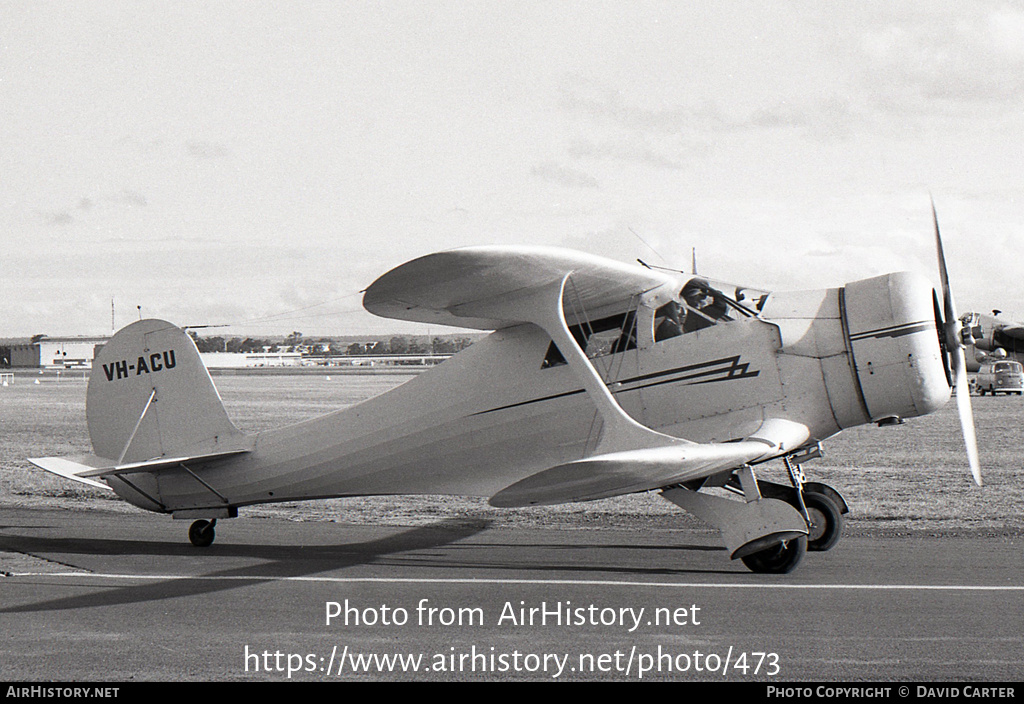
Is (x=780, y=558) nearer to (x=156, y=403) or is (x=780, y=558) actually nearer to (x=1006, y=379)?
(x=156, y=403)

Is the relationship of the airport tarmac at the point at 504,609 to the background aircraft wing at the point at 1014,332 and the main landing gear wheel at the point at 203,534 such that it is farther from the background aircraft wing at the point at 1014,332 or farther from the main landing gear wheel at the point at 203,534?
the background aircraft wing at the point at 1014,332

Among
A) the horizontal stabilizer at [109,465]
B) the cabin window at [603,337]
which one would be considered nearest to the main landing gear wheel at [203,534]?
the horizontal stabilizer at [109,465]

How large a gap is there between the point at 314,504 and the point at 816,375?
8596mm

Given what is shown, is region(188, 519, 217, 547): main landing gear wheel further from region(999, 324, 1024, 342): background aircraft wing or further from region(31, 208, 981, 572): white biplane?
region(999, 324, 1024, 342): background aircraft wing

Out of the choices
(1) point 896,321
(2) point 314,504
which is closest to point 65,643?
(1) point 896,321

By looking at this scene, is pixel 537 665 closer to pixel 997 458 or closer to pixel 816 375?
pixel 816 375

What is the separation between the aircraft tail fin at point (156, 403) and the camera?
10.9 m

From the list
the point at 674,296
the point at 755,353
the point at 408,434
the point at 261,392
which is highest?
the point at 674,296

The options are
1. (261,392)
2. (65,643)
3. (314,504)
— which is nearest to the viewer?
(65,643)

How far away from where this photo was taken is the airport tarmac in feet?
19.1

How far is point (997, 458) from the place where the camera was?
1973 cm

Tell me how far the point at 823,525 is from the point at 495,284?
445 centimetres

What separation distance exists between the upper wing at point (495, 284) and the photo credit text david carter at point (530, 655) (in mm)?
2609

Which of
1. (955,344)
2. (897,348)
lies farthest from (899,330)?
(955,344)
